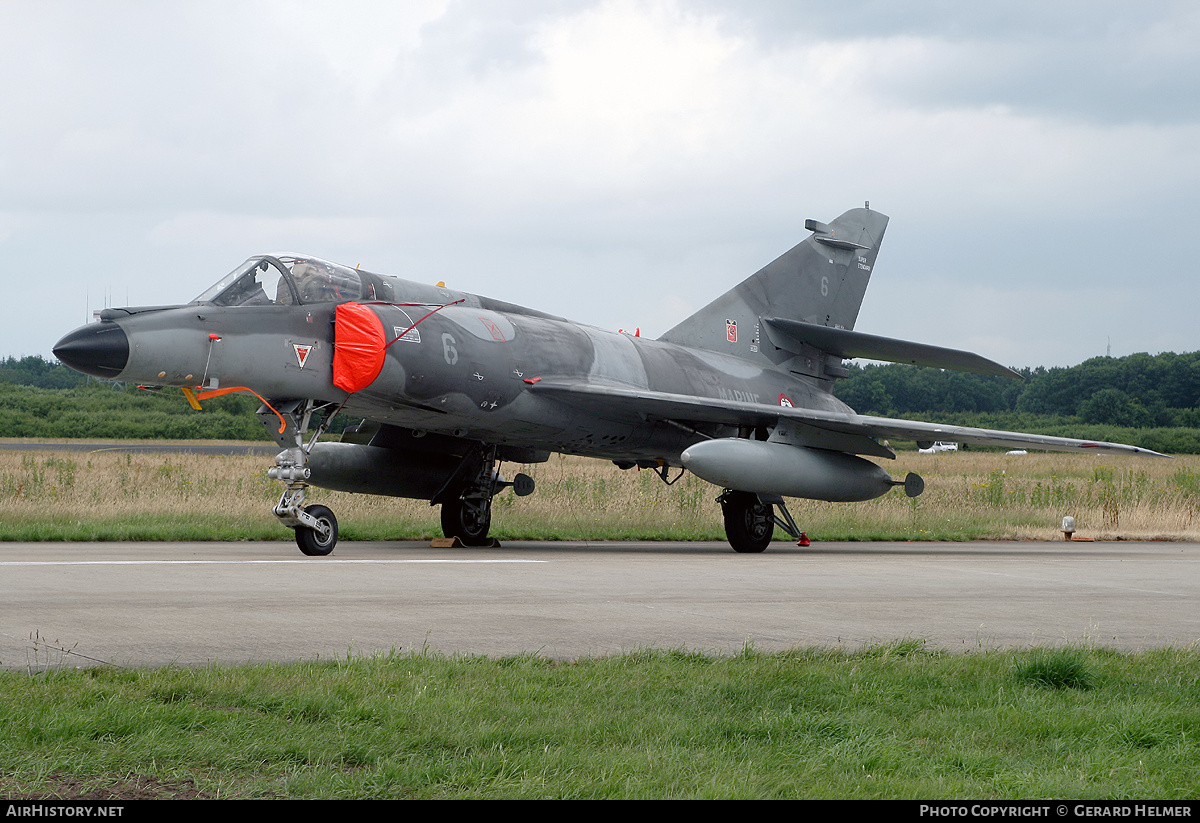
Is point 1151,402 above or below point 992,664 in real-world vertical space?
above

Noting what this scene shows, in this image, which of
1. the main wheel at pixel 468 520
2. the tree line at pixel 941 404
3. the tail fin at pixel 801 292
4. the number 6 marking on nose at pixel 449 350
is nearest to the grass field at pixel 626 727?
the number 6 marking on nose at pixel 449 350

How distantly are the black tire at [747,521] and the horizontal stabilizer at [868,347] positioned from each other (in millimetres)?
3343

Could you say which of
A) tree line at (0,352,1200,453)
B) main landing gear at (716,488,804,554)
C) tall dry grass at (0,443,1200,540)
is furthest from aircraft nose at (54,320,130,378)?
tree line at (0,352,1200,453)

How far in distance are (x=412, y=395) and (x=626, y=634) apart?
6.59 meters

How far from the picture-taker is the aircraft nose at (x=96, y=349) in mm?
10625

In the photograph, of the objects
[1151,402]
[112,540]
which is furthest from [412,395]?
[1151,402]

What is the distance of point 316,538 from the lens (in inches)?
469

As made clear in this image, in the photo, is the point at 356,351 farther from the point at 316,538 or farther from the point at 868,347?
the point at 868,347

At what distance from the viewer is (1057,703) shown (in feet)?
16.2

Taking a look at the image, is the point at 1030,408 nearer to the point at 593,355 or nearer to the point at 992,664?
the point at 593,355

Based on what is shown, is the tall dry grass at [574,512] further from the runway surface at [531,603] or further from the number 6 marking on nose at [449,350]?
the number 6 marking on nose at [449,350]

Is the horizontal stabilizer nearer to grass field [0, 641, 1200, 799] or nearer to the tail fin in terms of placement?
the tail fin

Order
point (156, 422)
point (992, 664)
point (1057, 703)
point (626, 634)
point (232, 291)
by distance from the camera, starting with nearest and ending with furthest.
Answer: point (1057, 703), point (992, 664), point (626, 634), point (232, 291), point (156, 422)

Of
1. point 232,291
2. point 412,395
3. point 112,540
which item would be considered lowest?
point 112,540
